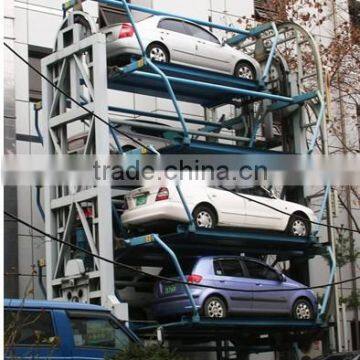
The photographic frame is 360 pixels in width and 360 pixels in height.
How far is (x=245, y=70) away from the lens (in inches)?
727

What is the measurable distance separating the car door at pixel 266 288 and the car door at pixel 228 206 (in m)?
0.82

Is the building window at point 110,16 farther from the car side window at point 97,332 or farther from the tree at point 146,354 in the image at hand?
the tree at point 146,354

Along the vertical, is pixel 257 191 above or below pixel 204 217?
above

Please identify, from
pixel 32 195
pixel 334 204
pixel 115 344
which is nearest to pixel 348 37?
pixel 334 204

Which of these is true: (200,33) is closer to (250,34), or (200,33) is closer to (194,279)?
(250,34)

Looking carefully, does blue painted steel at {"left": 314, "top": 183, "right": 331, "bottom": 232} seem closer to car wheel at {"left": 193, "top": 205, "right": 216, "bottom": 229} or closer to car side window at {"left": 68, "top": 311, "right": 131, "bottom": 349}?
car wheel at {"left": 193, "top": 205, "right": 216, "bottom": 229}

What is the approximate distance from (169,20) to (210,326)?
Answer: 6460 mm

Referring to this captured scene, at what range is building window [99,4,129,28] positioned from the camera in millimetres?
20531

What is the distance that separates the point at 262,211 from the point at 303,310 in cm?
212

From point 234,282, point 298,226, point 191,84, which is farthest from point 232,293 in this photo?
point 191,84

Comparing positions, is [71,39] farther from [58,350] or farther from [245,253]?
[58,350]

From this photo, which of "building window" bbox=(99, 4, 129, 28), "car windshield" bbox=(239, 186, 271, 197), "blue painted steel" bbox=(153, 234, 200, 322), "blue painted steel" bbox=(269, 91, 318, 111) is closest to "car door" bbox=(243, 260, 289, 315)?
"car windshield" bbox=(239, 186, 271, 197)

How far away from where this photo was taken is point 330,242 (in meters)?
17.9

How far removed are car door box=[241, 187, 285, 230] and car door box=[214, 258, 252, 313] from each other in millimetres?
1027
